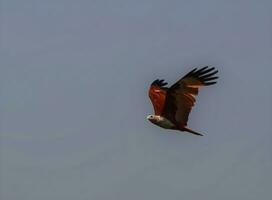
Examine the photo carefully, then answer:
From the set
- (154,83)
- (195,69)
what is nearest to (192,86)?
(195,69)

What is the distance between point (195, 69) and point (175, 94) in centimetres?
100

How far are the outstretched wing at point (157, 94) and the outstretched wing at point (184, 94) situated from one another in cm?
42

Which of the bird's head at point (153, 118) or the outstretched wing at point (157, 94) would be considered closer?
the bird's head at point (153, 118)

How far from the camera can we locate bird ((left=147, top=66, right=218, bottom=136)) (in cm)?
1920

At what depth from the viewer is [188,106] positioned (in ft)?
63.8

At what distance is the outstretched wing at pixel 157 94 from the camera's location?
65.8 feet

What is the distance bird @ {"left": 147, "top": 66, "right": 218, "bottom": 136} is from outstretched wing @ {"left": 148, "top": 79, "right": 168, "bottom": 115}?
9 centimetres

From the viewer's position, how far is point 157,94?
2052cm

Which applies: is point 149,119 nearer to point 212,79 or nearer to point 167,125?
point 167,125

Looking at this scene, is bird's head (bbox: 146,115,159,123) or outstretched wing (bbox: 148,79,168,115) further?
outstretched wing (bbox: 148,79,168,115)

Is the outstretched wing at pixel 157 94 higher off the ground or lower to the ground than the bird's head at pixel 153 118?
higher

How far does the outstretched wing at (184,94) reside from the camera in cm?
1920

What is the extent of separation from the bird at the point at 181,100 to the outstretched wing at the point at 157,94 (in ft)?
0.28

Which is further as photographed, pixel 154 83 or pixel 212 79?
pixel 154 83
